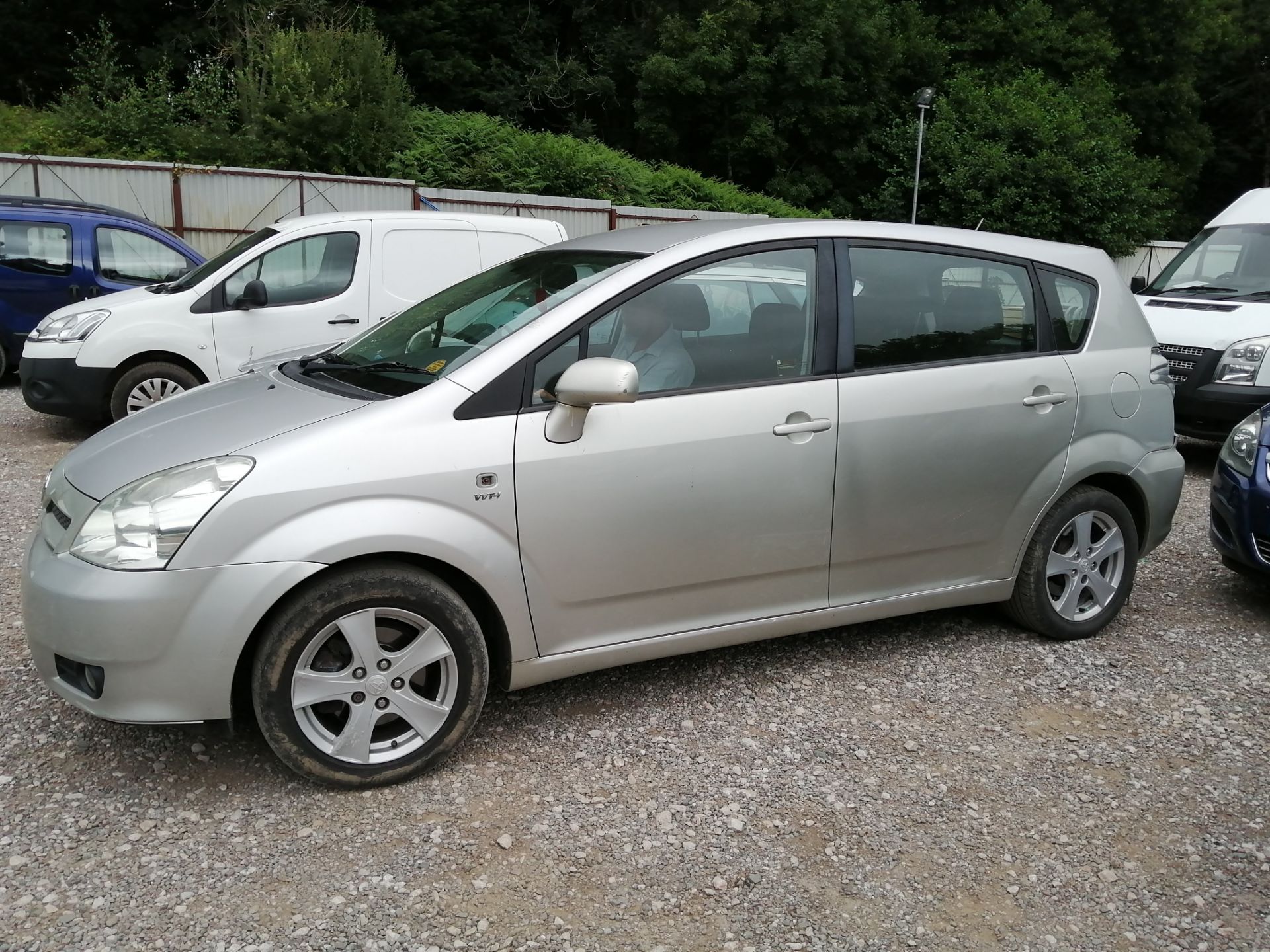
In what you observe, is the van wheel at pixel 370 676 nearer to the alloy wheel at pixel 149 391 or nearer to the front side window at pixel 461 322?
the front side window at pixel 461 322

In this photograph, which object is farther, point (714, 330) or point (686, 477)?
point (714, 330)

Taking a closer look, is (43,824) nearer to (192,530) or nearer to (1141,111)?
(192,530)

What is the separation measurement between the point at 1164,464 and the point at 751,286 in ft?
6.94

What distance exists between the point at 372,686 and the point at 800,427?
5.54 ft

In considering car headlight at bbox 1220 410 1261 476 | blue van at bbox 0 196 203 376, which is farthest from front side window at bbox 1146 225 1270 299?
blue van at bbox 0 196 203 376

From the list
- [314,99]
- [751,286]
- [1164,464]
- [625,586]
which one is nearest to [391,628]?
[625,586]

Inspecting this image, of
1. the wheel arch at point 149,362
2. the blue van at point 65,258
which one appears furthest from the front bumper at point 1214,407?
the blue van at point 65,258

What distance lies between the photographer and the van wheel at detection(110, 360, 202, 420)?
8.35 metres

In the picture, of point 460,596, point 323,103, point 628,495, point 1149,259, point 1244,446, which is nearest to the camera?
point 460,596

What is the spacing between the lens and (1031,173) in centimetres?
3153

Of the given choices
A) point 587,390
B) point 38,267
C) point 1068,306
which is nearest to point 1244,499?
point 1068,306

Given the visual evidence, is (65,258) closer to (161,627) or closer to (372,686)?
(161,627)

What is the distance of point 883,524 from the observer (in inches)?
164

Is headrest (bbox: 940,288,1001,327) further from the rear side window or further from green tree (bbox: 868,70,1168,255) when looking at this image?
green tree (bbox: 868,70,1168,255)
